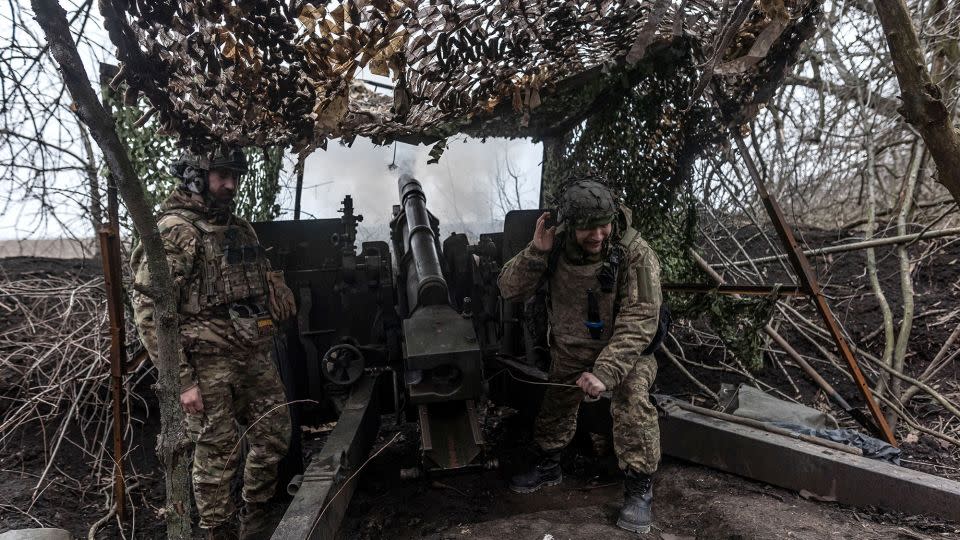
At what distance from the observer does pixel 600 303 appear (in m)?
3.90

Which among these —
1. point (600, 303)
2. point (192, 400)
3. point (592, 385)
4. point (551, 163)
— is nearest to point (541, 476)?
point (592, 385)

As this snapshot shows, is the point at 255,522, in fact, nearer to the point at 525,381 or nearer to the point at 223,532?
the point at 223,532

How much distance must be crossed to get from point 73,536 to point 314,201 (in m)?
3.10

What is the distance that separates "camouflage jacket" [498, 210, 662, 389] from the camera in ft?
11.8

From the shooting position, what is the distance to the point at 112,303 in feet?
12.7

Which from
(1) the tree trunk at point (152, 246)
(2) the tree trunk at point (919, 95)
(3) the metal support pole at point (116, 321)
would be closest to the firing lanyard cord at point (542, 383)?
(2) the tree trunk at point (919, 95)

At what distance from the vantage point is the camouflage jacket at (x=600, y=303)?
3609mm

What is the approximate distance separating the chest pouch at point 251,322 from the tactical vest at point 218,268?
0.19ft

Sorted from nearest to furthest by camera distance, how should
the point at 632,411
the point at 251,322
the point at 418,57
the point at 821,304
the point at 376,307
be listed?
the point at 418,57
the point at 632,411
the point at 251,322
the point at 821,304
the point at 376,307

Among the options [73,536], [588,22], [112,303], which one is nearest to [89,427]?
[73,536]

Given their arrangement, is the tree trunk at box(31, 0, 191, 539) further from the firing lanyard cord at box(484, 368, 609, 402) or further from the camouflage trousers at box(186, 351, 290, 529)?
the firing lanyard cord at box(484, 368, 609, 402)

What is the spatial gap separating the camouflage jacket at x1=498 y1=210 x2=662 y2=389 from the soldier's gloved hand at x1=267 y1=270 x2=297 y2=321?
150cm

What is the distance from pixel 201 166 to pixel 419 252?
1.62 m

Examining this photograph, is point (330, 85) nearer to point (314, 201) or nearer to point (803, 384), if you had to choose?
point (314, 201)
